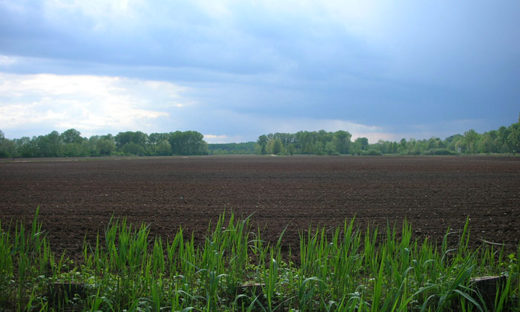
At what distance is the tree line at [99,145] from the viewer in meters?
117

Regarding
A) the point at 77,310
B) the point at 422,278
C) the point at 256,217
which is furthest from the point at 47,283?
the point at 256,217

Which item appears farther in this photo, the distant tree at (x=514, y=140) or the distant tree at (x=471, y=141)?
the distant tree at (x=471, y=141)

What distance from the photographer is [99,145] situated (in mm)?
150375

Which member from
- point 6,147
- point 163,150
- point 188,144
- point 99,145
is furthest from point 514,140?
point 6,147

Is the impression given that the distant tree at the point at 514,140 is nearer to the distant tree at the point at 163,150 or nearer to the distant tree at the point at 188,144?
the distant tree at the point at 188,144

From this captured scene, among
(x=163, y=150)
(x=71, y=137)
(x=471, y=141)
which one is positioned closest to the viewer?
(x=163, y=150)

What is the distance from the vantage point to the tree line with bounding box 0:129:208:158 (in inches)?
4594

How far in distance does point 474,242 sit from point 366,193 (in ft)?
33.4

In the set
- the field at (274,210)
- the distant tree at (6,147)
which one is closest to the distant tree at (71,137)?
the distant tree at (6,147)

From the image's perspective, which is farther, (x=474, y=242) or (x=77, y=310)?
(x=474, y=242)

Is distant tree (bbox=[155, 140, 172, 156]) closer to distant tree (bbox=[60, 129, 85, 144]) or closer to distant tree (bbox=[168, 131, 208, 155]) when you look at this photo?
distant tree (bbox=[168, 131, 208, 155])

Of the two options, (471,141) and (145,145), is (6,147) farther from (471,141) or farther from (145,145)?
(471,141)

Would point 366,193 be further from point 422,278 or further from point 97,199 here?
point 422,278

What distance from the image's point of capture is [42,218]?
1180 cm
